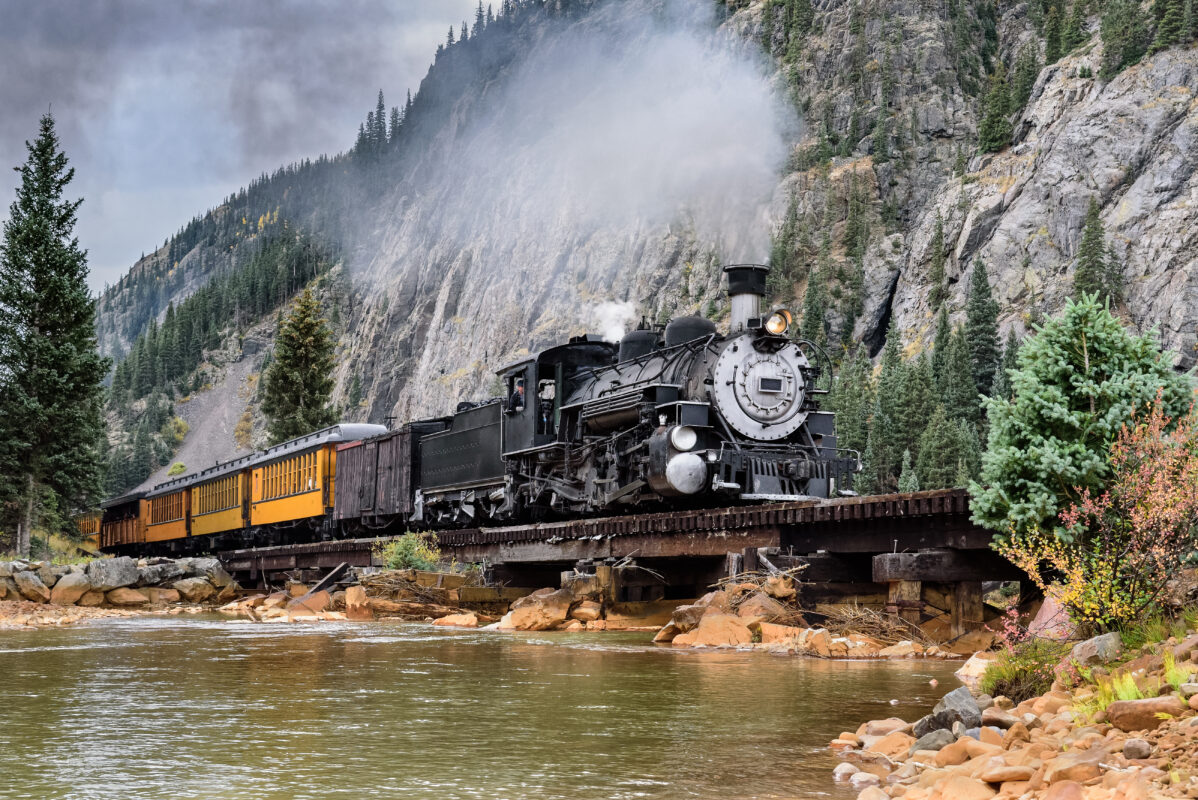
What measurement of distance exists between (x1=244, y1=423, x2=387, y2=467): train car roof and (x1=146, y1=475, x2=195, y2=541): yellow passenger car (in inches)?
365

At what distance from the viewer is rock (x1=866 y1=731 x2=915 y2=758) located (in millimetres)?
7211

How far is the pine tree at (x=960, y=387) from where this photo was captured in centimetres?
8650

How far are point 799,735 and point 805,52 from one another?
158 m

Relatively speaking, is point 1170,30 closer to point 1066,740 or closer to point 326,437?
point 326,437

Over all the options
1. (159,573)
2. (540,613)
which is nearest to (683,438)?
(540,613)

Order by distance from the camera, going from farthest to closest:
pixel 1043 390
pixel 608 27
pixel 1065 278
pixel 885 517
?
pixel 608 27 < pixel 1065 278 < pixel 885 517 < pixel 1043 390

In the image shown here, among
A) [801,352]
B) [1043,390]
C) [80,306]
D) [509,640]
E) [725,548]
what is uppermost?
[80,306]

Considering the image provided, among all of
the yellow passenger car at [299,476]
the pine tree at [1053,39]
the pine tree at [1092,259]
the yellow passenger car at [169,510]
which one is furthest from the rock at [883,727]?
the pine tree at [1053,39]

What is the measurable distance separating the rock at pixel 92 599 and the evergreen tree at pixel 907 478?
2017 inches

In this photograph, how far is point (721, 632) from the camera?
50.0 feet

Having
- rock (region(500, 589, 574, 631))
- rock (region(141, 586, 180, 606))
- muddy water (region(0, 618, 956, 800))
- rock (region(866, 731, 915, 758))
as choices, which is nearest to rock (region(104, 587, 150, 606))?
rock (region(141, 586, 180, 606))

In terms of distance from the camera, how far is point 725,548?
17672 millimetres

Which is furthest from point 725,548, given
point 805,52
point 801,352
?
point 805,52

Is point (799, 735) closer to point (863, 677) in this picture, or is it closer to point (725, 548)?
point (863, 677)
